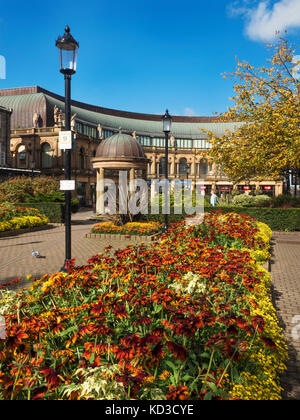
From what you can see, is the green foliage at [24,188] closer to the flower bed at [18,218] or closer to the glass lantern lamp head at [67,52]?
the flower bed at [18,218]

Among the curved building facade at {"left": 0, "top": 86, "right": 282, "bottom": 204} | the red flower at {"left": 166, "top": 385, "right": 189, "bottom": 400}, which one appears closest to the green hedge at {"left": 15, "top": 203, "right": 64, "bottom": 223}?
the curved building facade at {"left": 0, "top": 86, "right": 282, "bottom": 204}

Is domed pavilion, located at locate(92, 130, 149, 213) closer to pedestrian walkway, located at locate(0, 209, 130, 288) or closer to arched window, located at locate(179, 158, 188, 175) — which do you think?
pedestrian walkway, located at locate(0, 209, 130, 288)

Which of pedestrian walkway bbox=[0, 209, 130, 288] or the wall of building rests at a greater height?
the wall of building

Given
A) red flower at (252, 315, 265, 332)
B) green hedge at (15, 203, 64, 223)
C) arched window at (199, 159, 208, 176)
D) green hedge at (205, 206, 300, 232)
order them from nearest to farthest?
1. red flower at (252, 315, 265, 332)
2. green hedge at (205, 206, 300, 232)
3. green hedge at (15, 203, 64, 223)
4. arched window at (199, 159, 208, 176)

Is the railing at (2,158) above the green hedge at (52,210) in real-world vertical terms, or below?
above

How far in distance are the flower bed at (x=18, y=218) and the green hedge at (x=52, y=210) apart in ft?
4.05

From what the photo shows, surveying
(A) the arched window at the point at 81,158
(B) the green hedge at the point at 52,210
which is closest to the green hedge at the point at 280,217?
(B) the green hedge at the point at 52,210

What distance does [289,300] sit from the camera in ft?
23.8

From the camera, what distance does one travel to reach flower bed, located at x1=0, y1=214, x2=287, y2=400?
110 inches

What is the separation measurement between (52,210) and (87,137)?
37011 mm

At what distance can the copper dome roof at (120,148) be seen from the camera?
2273cm

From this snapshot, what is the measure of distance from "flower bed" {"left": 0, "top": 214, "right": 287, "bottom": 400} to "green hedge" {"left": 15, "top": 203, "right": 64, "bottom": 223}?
17073 mm

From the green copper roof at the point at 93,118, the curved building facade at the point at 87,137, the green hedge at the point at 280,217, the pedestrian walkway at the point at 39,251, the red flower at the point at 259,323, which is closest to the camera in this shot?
the red flower at the point at 259,323

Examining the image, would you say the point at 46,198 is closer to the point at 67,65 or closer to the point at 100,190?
the point at 100,190
